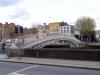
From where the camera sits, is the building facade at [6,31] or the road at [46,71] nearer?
the road at [46,71]

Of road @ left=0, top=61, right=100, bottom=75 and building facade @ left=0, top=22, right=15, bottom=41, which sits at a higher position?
building facade @ left=0, top=22, right=15, bottom=41

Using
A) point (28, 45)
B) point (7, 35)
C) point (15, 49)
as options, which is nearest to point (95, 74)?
point (15, 49)

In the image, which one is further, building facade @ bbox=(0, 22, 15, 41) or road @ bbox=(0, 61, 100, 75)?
building facade @ bbox=(0, 22, 15, 41)

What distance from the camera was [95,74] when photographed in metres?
15.0

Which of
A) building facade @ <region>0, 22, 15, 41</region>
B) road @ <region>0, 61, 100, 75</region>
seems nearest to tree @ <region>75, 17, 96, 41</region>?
building facade @ <region>0, 22, 15, 41</region>

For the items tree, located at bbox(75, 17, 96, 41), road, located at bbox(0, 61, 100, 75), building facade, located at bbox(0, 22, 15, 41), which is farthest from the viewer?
tree, located at bbox(75, 17, 96, 41)

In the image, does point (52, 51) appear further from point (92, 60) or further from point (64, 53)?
point (92, 60)

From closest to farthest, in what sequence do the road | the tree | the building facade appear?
1. the road
2. the building facade
3. the tree

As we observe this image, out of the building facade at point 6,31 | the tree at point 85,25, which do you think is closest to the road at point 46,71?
the building facade at point 6,31

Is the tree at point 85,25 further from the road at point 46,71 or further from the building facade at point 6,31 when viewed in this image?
the road at point 46,71

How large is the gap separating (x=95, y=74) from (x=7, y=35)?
115 metres

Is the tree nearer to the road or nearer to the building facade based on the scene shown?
the building facade

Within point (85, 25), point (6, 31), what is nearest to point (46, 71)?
point (85, 25)

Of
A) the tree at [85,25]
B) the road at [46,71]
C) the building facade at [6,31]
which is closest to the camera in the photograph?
the road at [46,71]
